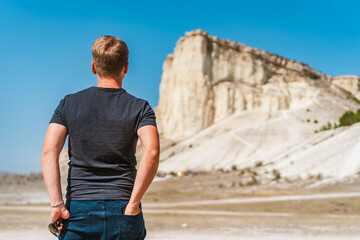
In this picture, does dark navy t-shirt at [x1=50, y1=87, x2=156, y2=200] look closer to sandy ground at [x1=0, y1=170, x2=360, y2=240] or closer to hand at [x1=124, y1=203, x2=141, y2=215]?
hand at [x1=124, y1=203, x2=141, y2=215]

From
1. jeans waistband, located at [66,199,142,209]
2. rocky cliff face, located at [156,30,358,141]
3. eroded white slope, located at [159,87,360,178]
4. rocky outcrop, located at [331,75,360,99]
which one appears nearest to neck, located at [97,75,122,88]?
jeans waistband, located at [66,199,142,209]

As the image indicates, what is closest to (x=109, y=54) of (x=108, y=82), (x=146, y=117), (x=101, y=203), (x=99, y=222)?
(x=108, y=82)

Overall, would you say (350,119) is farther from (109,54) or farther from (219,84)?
(109,54)

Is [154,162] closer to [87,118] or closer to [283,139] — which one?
[87,118]

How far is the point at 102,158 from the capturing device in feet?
8.98

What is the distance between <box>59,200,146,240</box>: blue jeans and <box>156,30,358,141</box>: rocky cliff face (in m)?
62.1

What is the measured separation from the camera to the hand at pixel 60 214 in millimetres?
2631

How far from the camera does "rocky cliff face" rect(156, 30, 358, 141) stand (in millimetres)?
67188

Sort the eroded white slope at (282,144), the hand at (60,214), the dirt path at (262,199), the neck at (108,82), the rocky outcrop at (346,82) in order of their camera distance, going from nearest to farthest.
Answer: the hand at (60,214) < the neck at (108,82) < the dirt path at (262,199) < the eroded white slope at (282,144) < the rocky outcrop at (346,82)

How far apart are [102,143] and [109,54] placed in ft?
1.82

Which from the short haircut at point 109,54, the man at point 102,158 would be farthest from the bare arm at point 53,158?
the short haircut at point 109,54

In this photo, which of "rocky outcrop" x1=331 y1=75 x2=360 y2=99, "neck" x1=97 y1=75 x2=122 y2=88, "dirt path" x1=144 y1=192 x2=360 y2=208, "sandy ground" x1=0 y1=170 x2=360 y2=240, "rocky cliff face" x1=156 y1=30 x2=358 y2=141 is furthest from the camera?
"rocky outcrop" x1=331 y1=75 x2=360 y2=99

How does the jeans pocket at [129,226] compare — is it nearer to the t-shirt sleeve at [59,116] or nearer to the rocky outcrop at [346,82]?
the t-shirt sleeve at [59,116]

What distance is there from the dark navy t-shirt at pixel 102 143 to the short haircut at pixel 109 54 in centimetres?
22
